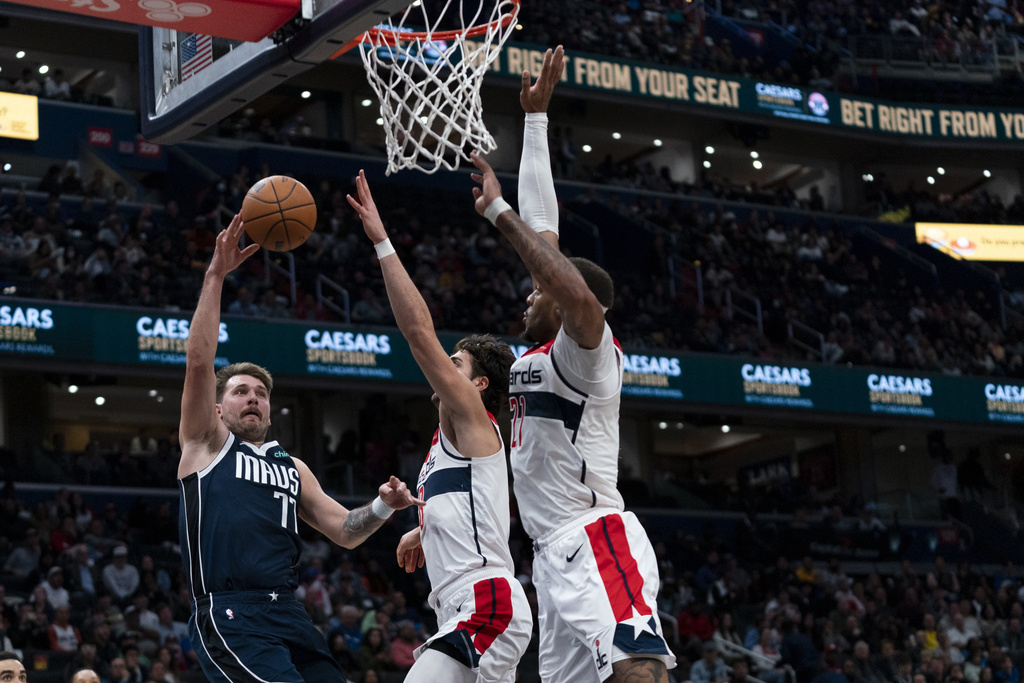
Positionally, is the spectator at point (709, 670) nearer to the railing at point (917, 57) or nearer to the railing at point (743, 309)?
the railing at point (743, 309)

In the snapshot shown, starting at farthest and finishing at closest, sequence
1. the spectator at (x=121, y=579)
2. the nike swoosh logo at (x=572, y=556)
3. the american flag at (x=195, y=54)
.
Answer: the spectator at (x=121, y=579) < the american flag at (x=195, y=54) < the nike swoosh logo at (x=572, y=556)

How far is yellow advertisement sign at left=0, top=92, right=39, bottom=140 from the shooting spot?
21500 mm

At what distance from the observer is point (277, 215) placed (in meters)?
6.13

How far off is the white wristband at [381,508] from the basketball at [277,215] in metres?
1.33

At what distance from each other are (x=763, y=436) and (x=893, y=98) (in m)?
8.02

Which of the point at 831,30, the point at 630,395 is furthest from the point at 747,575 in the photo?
the point at 831,30

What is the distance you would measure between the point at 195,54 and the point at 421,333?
2.55 meters

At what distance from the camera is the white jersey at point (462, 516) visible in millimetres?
5230

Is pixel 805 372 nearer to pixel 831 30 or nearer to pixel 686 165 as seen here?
pixel 686 165

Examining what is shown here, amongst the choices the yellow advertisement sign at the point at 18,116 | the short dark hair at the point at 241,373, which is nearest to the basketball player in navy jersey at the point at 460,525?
the short dark hair at the point at 241,373

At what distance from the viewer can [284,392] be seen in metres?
23.4

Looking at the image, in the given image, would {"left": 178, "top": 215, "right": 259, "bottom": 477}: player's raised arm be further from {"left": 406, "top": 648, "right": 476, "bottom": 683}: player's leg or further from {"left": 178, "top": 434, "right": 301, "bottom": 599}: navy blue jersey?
{"left": 406, "top": 648, "right": 476, "bottom": 683}: player's leg

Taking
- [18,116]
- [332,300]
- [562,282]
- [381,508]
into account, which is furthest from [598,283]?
[18,116]

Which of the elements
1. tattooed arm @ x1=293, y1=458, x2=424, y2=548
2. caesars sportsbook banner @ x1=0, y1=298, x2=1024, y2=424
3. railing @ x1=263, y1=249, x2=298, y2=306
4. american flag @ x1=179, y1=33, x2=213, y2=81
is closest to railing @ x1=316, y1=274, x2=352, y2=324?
railing @ x1=263, y1=249, x2=298, y2=306
